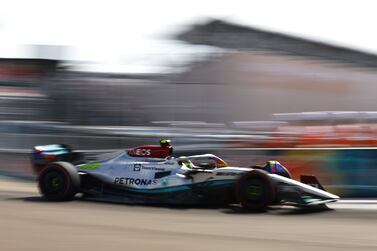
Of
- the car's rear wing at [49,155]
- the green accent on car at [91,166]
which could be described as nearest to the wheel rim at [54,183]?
the green accent on car at [91,166]

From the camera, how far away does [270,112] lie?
2780 cm

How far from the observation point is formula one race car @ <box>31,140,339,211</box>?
29.6 ft

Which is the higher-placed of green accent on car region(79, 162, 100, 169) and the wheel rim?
green accent on car region(79, 162, 100, 169)

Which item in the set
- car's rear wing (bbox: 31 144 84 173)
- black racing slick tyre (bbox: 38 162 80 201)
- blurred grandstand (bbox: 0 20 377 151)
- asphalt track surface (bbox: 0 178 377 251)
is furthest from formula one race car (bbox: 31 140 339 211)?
blurred grandstand (bbox: 0 20 377 151)

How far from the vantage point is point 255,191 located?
9039 millimetres

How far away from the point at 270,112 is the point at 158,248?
21957 mm

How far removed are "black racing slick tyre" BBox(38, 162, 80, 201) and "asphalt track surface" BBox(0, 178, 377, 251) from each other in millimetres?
208

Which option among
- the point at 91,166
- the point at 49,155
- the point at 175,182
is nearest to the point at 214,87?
the point at 49,155

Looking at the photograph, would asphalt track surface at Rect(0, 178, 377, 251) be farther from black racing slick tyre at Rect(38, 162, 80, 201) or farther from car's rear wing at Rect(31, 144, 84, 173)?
car's rear wing at Rect(31, 144, 84, 173)

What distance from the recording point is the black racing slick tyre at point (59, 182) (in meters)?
10.1

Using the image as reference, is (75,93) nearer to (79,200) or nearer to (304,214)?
(79,200)

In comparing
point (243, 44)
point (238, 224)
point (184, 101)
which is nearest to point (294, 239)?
point (238, 224)

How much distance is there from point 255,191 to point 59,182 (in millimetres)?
3054

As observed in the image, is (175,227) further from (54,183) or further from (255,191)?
(54,183)
